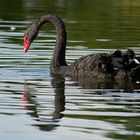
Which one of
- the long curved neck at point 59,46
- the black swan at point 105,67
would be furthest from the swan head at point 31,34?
the black swan at point 105,67

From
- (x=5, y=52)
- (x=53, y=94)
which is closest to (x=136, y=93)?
(x=53, y=94)

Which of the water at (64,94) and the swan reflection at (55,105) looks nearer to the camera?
the water at (64,94)

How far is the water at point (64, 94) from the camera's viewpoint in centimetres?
752

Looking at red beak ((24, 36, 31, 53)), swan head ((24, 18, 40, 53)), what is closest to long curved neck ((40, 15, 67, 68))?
swan head ((24, 18, 40, 53))

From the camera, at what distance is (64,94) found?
9.74 metres

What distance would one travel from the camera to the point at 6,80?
10.8m

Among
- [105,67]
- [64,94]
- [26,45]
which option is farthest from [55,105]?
[26,45]

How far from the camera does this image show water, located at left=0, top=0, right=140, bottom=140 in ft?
24.7

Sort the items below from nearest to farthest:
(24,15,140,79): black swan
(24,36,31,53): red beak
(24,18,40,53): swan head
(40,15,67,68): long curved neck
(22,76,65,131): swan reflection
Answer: (22,76,65,131): swan reflection < (24,15,140,79): black swan < (40,15,67,68): long curved neck < (24,36,31,53): red beak < (24,18,40,53): swan head

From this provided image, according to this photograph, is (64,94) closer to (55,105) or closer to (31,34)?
(55,105)

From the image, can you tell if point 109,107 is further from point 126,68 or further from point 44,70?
point 44,70

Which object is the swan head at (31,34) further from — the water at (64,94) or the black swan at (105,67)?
the black swan at (105,67)

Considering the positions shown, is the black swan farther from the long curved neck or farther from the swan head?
the swan head

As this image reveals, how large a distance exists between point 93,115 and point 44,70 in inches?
156
